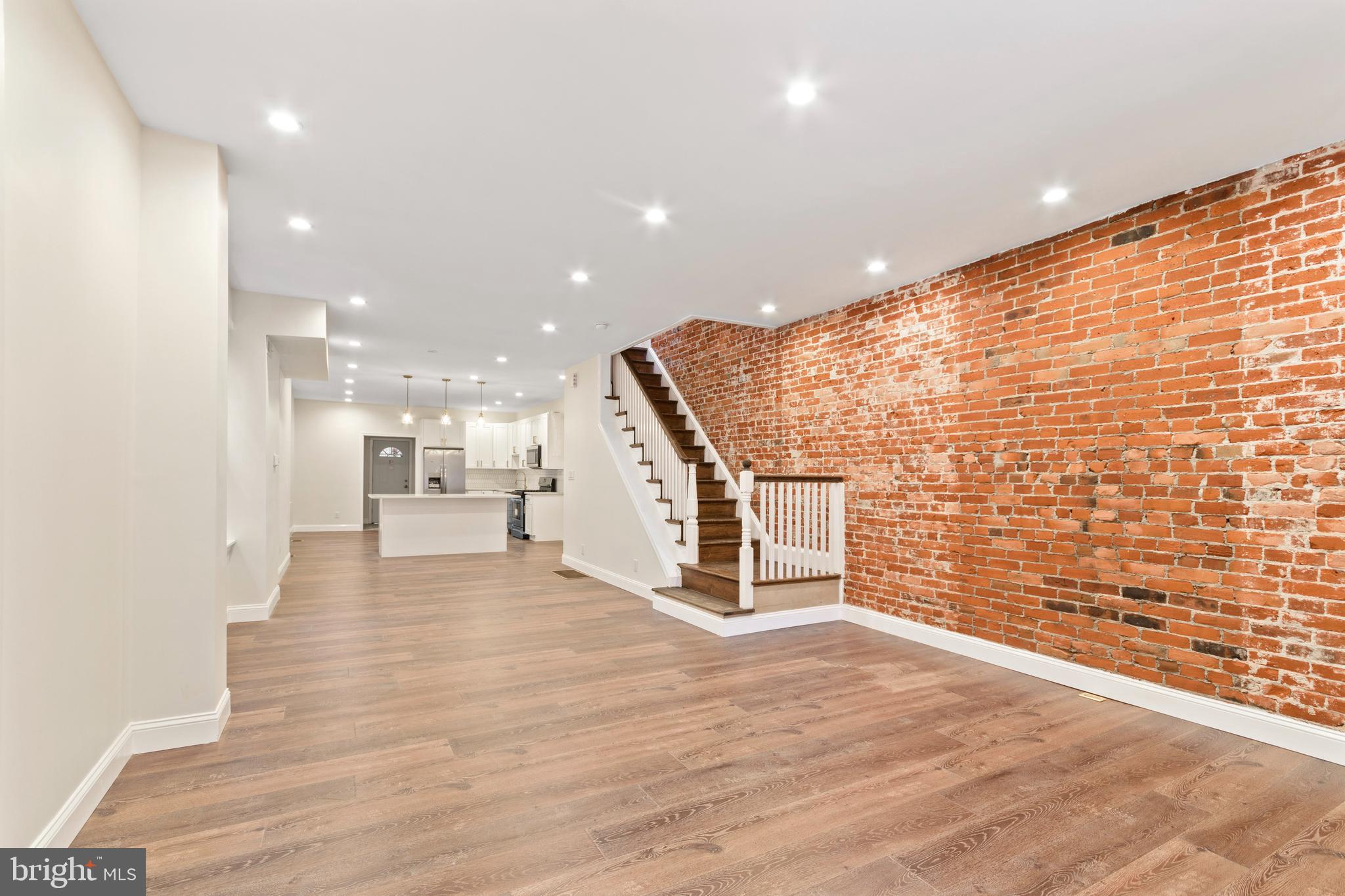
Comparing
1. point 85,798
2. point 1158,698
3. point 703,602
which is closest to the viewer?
point 85,798

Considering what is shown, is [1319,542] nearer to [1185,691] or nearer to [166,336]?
[1185,691]

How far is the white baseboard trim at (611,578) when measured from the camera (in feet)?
20.7

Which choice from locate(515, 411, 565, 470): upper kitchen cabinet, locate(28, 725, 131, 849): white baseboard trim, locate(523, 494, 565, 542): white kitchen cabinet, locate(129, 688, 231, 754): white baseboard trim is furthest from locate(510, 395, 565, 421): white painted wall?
locate(28, 725, 131, 849): white baseboard trim

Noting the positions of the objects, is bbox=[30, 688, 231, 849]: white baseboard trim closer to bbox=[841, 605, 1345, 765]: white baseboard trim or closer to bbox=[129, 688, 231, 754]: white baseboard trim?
bbox=[129, 688, 231, 754]: white baseboard trim

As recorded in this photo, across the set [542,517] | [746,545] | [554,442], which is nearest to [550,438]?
[554,442]

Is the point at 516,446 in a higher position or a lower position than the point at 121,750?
higher

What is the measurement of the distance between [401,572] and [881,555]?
5.72 meters

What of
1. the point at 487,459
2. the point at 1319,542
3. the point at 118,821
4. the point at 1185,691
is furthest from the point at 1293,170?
the point at 487,459

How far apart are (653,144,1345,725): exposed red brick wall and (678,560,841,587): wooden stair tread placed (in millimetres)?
378

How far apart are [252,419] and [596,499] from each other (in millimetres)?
3604

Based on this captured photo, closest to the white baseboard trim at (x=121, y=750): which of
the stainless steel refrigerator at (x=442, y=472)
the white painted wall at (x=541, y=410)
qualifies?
the white painted wall at (x=541, y=410)

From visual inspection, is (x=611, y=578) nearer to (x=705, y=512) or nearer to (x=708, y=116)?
(x=705, y=512)

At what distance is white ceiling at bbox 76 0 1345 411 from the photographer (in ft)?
6.67

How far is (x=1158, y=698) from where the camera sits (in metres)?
3.24
